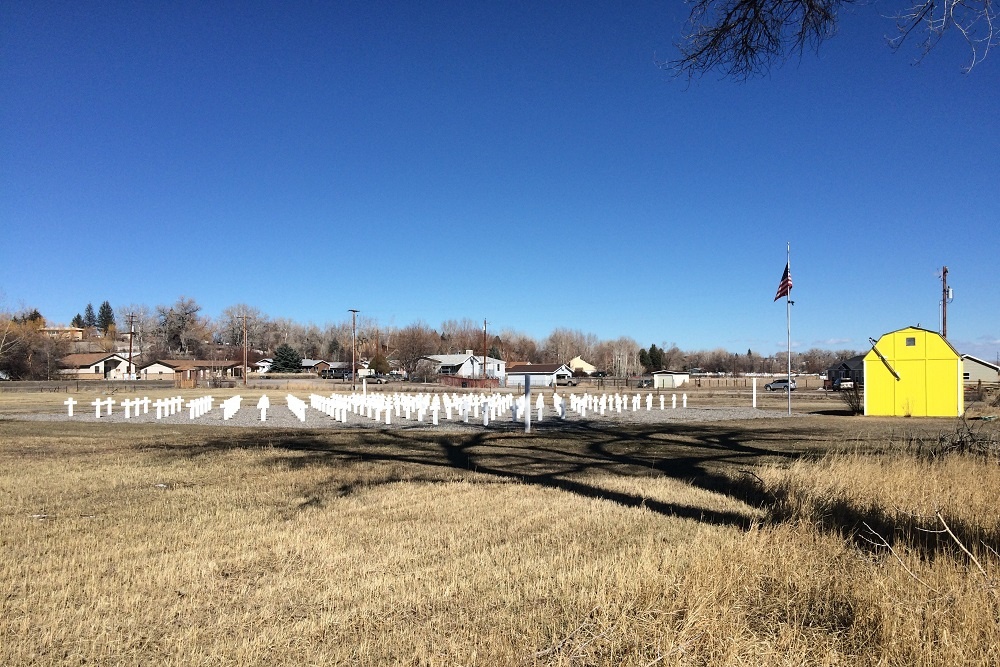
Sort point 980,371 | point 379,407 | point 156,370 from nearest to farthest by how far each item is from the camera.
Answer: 1. point 379,407
2. point 980,371
3. point 156,370

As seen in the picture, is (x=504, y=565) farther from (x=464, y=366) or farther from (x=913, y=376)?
(x=464, y=366)

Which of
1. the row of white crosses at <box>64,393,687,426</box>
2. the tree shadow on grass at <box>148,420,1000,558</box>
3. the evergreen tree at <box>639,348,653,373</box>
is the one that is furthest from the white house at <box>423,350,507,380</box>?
the tree shadow on grass at <box>148,420,1000,558</box>

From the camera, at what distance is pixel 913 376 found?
2655cm

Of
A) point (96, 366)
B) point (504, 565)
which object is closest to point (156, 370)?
point (96, 366)

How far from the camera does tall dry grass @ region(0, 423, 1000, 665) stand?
3.99m

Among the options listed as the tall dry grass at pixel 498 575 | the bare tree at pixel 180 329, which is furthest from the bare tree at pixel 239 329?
the tall dry grass at pixel 498 575

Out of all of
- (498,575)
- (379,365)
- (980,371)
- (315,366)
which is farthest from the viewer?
(315,366)

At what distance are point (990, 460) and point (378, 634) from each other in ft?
27.5

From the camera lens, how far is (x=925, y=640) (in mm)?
3830

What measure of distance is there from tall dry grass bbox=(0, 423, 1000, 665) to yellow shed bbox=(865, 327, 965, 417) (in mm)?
19209

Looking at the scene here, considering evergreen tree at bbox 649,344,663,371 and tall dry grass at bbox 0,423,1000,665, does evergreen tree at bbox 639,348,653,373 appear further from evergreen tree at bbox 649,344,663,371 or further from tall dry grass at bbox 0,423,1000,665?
tall dry grass at bbox 0,423,1000,665

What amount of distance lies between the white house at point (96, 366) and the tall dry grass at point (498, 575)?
107596mm

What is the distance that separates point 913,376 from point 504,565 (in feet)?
85.0

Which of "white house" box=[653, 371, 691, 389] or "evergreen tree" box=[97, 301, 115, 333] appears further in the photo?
"evergreen tree" box=[97, 301, 115, 333]
